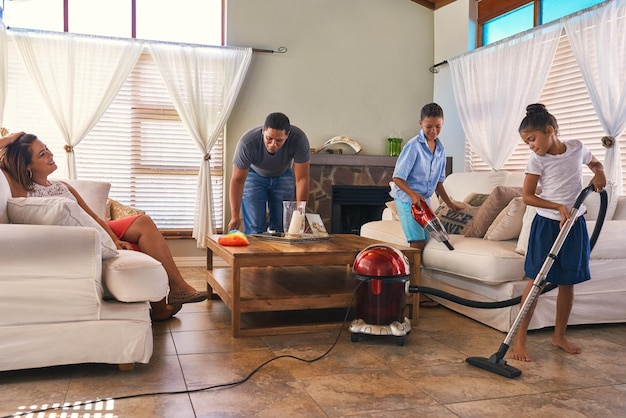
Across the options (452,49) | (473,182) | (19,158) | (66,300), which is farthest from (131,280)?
(452,49)

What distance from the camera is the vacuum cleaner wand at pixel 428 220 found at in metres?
3.48

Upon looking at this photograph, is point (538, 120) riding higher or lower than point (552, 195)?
higher

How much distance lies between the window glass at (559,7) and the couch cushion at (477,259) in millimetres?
2163

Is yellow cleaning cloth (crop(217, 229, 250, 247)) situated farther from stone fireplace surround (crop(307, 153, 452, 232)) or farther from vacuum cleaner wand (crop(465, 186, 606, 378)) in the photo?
stone fireplace surround (crop(307, 153, 452, 232))

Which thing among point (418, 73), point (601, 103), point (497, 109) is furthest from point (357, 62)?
point (601, 103)

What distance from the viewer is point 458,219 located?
161 inches

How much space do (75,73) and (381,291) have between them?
3864 mm

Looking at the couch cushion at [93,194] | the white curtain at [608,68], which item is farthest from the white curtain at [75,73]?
the white curtain at [608,68]

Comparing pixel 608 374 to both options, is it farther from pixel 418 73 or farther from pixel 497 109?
pixel 418 73

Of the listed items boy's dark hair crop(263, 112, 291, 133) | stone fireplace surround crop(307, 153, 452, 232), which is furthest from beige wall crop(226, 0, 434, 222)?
boy's dark hair crop(263, 112, 291, 133)

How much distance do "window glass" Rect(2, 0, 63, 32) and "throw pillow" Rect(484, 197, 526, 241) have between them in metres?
4.33

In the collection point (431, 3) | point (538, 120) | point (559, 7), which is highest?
point (431, 3)

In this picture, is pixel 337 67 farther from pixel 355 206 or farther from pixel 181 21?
pixel 181 21

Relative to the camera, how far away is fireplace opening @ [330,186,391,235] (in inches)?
234
